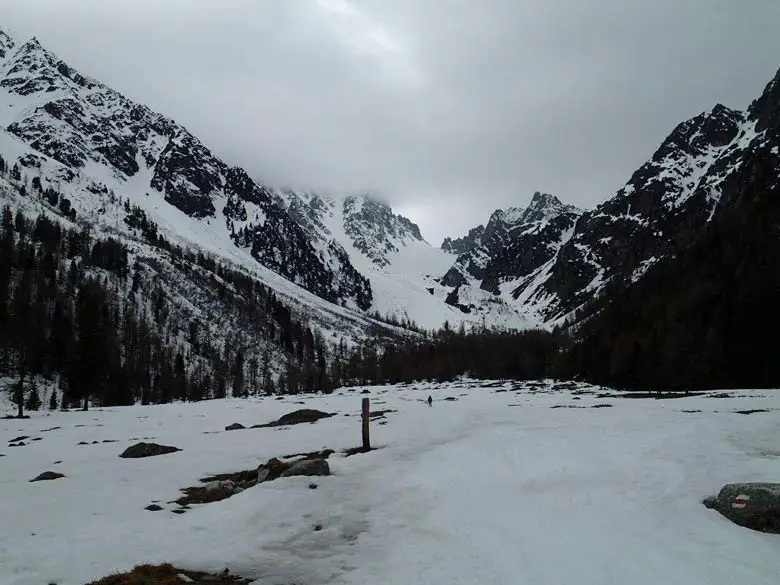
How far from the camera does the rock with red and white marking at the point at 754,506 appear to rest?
413 inches

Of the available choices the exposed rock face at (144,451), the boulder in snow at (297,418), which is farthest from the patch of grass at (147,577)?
the boulder in snow at (297,418)

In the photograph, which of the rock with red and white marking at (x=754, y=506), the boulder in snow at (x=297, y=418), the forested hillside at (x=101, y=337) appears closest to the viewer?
the rock with red and white marking at (x=754, y=506)

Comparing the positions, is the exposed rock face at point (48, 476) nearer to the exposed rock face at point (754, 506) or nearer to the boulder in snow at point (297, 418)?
the boulder in snow at point (297, 418)

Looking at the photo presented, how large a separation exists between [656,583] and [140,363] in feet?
441

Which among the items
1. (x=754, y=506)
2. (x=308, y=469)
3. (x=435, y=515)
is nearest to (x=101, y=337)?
(x=308, y=469)

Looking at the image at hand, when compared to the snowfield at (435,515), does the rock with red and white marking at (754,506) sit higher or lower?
higher

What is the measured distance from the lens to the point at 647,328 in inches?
3533

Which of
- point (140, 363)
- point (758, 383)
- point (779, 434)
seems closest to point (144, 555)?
point (779, 434)

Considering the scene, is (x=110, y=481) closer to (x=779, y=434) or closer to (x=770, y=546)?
(x=770, y=546)

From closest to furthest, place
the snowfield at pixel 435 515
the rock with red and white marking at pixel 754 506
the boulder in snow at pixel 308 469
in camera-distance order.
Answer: the snowfield at pixel 435 515, the rock with red and white marking at pixel 754 506, the boulder in snow at pixel 308 469

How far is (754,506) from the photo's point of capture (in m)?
10.8

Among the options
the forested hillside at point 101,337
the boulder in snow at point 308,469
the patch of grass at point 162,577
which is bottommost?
the patch of grass at point 162,577

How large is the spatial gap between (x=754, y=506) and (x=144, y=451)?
26350 mm

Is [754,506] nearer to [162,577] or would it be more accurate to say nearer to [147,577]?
[162,577]
